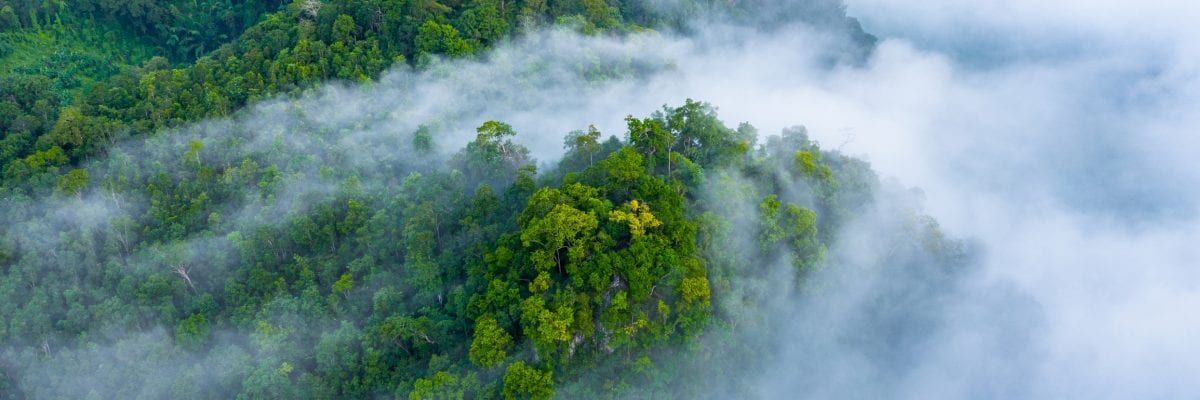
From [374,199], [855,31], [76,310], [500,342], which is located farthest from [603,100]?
[855,31]

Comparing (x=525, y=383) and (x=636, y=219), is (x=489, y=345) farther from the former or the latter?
(x=636, y=219)

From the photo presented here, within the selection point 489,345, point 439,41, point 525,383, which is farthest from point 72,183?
point 525,383

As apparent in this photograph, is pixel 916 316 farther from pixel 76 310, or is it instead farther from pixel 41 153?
pixel 41 153

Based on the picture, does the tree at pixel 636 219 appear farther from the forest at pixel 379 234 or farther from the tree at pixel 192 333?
the tree at pixel 192 333

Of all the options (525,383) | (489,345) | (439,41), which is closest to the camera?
(525,383)

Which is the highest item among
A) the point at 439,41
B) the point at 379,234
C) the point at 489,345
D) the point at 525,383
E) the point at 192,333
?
the point at 439,41

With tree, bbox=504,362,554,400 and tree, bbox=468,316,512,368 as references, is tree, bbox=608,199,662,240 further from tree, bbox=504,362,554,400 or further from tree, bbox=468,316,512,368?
tree, bbox=504,362,554,400

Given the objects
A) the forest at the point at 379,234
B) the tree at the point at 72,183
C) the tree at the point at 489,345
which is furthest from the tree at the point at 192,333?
the tree at the point at 72,183

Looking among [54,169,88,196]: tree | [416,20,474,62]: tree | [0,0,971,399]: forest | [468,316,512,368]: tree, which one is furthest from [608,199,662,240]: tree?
[54,169,88,196]: tree
